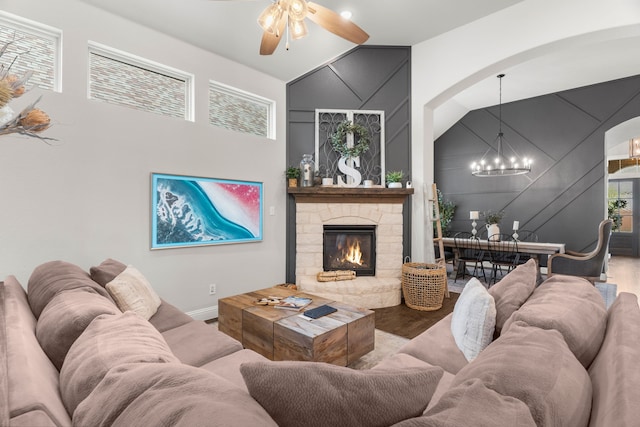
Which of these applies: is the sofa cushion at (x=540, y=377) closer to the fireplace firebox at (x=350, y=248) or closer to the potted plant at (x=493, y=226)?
the fireplace firebox at (x=350, y=248)

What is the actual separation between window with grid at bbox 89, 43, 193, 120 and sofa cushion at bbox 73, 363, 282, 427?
304 centimetres

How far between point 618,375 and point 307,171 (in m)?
3.70

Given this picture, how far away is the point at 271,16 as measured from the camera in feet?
7.48

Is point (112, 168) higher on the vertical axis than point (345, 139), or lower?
lower

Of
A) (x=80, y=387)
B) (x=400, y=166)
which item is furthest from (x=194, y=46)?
(x=80, y=387)

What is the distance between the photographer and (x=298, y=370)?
71 centimetres

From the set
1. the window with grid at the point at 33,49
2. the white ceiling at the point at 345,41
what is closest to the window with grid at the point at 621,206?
the white ceiling at the point at 345,41

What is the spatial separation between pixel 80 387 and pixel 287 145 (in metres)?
3.86

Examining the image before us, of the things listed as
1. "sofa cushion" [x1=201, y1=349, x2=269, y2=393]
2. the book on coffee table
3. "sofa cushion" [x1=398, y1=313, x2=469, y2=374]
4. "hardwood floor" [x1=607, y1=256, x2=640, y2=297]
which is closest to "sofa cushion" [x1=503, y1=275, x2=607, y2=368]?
"sofa cushion" [x1=398, y1=313, x2=469, y2=374]

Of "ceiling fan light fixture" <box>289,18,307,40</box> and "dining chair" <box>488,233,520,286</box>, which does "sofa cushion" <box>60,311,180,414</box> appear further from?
"dining chair" <box>488,233,520,286</box>

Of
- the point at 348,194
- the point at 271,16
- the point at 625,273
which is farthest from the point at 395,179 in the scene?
the point at 625,273

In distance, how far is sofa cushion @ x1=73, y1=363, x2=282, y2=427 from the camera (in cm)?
58

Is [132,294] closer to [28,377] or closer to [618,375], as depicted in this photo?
[28,377]

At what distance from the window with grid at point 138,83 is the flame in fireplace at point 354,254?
2703 millimetres
